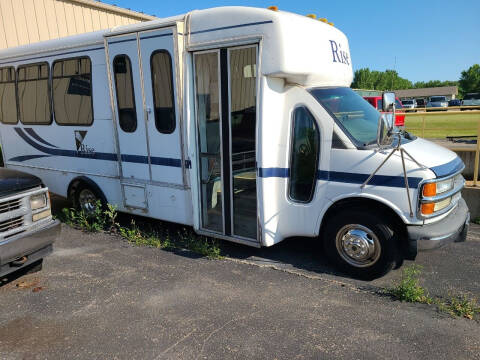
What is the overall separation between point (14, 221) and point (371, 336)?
12.0 ft

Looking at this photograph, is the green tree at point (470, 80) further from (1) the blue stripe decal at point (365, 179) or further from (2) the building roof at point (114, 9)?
(1) the blue stripe decal at point (365, 179)

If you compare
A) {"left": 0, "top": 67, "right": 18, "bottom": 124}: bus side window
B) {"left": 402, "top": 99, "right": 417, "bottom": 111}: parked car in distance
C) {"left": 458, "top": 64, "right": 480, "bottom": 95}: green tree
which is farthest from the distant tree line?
{"left": 0, "top": 67, "right": 18, "bottom": 124}: bus side window

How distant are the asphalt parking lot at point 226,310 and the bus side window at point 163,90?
5.75 feet

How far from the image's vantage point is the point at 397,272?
176 inches

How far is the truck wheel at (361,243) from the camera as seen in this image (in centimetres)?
409

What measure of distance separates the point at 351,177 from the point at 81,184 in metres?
4.53

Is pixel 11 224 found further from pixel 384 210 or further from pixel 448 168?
pixel 448 168

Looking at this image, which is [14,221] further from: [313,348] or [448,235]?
[448,235]

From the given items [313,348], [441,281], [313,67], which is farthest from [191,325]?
[313,67]

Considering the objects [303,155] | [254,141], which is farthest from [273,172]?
[254,141]

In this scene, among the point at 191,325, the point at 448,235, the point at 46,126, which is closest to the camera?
the point at 191,325

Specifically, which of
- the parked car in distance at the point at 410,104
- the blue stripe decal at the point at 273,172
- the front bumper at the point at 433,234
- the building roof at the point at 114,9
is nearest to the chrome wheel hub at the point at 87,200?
the blue stripe decal at the point at 273,172

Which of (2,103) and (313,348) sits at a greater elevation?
(2,103)

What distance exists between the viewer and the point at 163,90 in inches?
200
